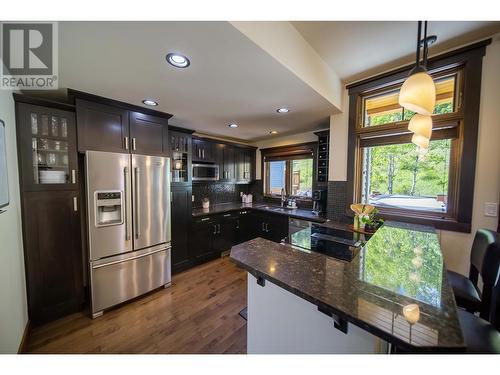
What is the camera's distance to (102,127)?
2.05m

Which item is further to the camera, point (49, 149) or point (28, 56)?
point (49, 149)

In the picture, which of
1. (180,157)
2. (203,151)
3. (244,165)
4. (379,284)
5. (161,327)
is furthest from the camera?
(244,165)

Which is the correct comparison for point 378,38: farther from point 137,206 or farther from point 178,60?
point 137,206

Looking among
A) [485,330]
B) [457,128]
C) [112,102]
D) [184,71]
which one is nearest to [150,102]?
[112,102]

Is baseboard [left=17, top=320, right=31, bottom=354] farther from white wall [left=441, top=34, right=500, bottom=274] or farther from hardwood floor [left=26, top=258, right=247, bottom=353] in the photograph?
white wall [left=441, top=34, right=500, bottom=274]

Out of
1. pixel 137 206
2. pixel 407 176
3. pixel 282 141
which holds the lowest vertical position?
pixel 137 206

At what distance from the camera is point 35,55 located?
1320 millimetres

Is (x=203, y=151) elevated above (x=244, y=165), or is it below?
above

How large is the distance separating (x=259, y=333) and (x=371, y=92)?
2868mm

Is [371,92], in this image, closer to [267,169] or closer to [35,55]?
Answer: [267,169]

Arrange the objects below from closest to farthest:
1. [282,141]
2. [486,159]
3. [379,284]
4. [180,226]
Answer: [379,284], [486,159], [180,226], [282,141]

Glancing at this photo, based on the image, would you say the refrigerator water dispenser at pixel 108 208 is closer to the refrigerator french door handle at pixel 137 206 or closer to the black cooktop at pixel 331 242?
the refrigerator french door handle at pixel 137 206

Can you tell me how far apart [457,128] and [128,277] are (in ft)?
12.9
